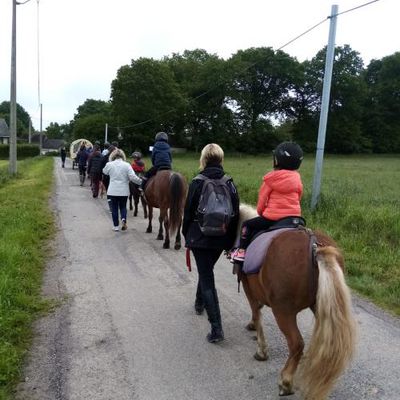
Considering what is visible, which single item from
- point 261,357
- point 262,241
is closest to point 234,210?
point 262,241

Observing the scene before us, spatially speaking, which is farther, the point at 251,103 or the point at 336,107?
the point at 336,107

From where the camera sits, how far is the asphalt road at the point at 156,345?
3912mm

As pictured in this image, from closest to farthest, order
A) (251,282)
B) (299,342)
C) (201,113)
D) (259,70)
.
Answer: (299,342)
(251,282)
(201,113)
(259,70)

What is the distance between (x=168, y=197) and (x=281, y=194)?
17.8ft

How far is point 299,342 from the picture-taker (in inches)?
148

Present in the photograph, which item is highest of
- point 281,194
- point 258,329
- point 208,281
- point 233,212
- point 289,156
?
point 289,156

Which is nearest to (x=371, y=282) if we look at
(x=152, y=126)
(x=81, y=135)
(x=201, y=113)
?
(x=152, y=126)

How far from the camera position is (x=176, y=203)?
8.95 metres

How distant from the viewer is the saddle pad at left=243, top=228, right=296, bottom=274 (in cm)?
400

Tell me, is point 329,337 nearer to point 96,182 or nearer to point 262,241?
point 262,241

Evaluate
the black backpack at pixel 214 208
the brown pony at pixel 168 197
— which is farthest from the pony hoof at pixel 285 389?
the brown pony at pixel 168 197

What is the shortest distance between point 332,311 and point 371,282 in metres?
4.02

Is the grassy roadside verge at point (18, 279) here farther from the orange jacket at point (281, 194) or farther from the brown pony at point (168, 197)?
the orange jacket at point (281, 194)

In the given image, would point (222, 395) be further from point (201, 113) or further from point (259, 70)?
point (259, 70)
